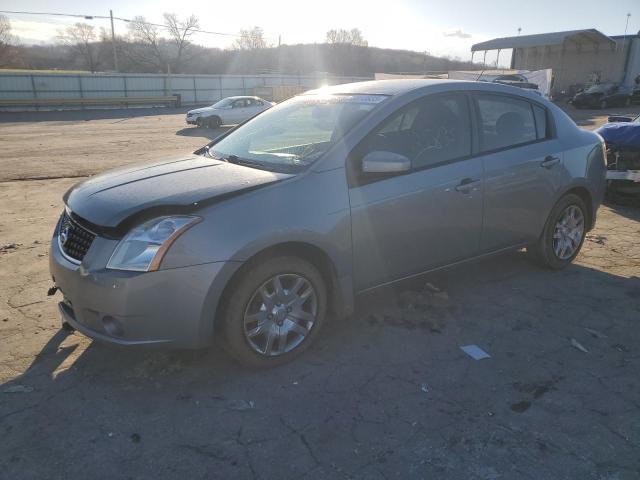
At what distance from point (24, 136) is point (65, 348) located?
59.6 feet

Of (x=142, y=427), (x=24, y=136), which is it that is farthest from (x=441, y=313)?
(x=24, y=136)

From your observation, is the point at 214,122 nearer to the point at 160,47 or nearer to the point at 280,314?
the point at 280,314

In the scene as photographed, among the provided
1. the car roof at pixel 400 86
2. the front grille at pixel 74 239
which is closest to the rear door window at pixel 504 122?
the car roof at pixel 400 86

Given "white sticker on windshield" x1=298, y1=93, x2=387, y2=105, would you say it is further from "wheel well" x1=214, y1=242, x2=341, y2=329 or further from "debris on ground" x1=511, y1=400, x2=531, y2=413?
"debris on ground" x1=511, y1=400, x2=531, y2=413

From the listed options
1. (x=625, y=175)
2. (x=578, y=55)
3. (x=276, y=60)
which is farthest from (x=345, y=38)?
(x=625, y=175)

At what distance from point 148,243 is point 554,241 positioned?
387 centimetres

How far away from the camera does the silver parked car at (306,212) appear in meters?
2.91

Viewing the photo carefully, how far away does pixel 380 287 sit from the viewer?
374 cm

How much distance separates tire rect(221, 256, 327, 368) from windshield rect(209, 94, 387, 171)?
0.72m

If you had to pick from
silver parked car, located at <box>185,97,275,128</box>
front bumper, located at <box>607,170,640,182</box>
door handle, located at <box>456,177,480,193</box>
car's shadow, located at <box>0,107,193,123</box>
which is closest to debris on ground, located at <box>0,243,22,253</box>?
door handle, located at <box>456,177,480,193</box>

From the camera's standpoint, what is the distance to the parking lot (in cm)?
252

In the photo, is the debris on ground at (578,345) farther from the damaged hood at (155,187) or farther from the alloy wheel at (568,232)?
the damaged hood at (155,187)

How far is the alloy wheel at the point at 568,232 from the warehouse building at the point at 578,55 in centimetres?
4238

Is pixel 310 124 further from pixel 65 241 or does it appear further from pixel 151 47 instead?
Answer: pixel 151 47
